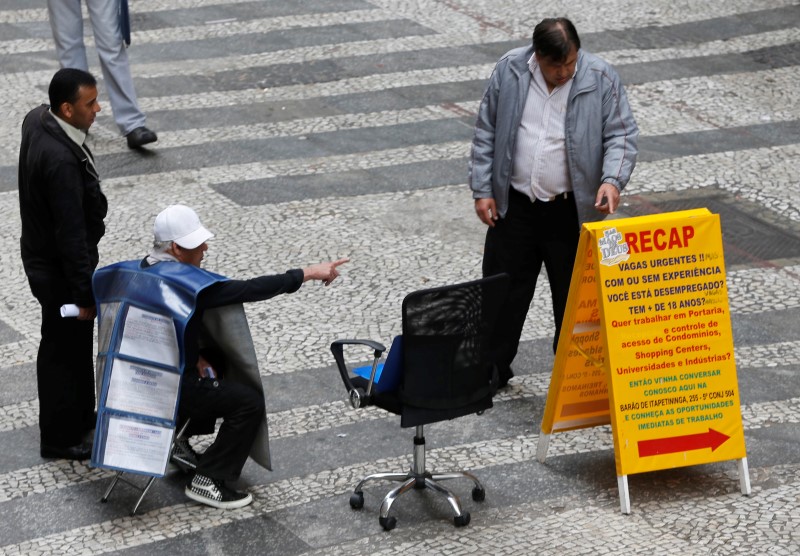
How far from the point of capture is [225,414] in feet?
20.2

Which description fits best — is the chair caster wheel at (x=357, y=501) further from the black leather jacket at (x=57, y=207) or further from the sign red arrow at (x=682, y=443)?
the black leather jacket at (x=57, y=207)

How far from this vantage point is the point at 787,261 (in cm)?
915

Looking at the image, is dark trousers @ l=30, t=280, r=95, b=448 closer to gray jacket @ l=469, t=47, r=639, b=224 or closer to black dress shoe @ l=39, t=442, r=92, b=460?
black dress shoe @ l=39, t=442, r=92, b=460

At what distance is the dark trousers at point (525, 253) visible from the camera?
710 centimetres

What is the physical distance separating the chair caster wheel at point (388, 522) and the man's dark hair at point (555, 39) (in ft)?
7.81

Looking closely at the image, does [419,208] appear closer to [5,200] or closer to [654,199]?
[654,199]

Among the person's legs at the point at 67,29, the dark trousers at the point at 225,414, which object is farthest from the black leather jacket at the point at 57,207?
the person's legs at the point at 67,29

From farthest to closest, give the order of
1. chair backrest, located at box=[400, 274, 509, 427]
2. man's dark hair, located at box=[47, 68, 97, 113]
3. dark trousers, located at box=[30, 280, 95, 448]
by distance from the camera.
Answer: dark trousers, located at box=[30, 280, 95, 448] → man's dark hair, located at box=[47, 68, 97, 113] → chair backrest, located at box=[400, 274, 509, 427]

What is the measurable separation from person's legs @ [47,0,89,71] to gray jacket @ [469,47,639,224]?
5.39m

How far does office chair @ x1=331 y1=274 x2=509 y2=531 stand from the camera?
5828 mm

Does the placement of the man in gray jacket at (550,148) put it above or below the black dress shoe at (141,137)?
above

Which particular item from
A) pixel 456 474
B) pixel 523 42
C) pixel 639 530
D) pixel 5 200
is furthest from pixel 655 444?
pixel 523 42

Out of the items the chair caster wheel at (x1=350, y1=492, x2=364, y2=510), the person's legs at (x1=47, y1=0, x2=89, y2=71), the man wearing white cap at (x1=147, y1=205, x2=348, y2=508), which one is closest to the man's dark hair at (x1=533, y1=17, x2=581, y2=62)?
the man wearing white cap at (x1=147, y1=205, x2=348, y2=508)

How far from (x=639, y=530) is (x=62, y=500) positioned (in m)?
2.68
